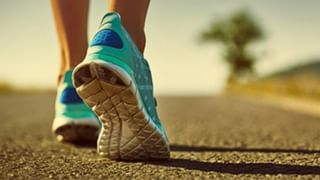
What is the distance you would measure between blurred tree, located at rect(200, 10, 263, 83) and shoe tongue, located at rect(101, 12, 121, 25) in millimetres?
35706

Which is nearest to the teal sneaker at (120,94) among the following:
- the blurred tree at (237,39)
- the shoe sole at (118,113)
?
the shoe sole at (118,113)

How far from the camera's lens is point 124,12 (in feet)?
6.48

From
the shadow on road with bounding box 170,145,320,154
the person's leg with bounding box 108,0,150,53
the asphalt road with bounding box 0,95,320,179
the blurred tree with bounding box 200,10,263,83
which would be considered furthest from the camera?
the blurred tree with bounding box 200,10,263,83

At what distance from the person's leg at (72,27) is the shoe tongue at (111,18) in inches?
Result: 27.3

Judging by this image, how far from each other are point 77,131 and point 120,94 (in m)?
0.84

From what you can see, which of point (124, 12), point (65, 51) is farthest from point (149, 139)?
point (65, 51)

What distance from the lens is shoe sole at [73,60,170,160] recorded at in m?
1.68

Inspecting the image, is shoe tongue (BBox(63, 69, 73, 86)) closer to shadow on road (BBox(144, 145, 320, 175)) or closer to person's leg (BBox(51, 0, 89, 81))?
person's leg (BBox(51, 0, 89, 81))

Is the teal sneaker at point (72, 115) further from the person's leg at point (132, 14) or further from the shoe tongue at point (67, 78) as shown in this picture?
the person's leg at point (132, 14)

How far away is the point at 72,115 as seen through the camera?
2.44 m

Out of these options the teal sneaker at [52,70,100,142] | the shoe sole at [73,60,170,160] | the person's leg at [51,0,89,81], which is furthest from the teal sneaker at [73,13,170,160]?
the person's leg at [51,0,89,81]

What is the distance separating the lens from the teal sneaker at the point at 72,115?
244 centimetres

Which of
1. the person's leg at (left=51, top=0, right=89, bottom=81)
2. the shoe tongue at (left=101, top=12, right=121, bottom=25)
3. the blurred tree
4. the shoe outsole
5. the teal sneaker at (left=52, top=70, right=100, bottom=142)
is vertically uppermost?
the shoe tongue at (left=101, top=12, right=121, bottom=25)

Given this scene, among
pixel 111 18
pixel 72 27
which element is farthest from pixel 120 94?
pixel 72 27
